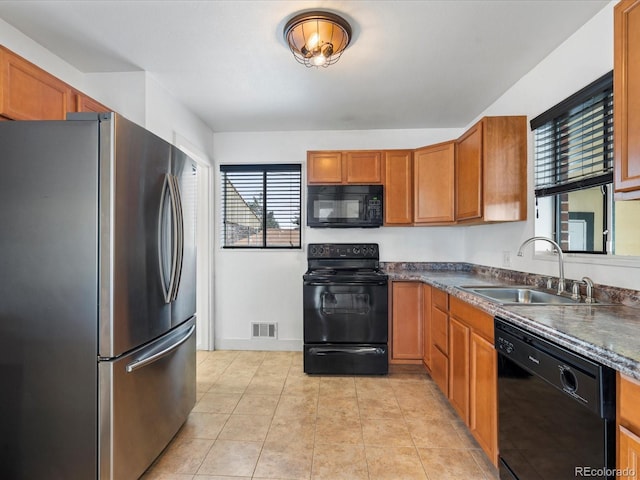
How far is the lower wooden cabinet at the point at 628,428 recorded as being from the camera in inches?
34.4

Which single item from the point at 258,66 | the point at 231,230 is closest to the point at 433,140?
the point at 258,66

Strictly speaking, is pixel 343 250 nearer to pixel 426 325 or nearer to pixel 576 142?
pixel 426 325

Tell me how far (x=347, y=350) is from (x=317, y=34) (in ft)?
8.05

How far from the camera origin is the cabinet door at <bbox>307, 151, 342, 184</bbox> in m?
3.23

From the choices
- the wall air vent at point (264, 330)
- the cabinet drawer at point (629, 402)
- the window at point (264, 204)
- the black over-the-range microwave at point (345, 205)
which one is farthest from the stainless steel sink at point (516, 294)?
the wall air vent at point (264, 330)

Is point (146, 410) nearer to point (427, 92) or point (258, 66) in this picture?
point (258, 66)

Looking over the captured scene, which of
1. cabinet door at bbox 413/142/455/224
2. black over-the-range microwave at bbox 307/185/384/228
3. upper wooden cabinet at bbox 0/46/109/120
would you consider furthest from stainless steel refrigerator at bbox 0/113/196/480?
cabinet door at bbox 413/142/455/224

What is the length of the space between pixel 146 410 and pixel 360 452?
1.22 m

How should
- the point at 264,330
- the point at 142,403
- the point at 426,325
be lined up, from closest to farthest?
the point at 142,403 → the point at 426,325 → the point at 264,330

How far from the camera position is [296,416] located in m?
2.23

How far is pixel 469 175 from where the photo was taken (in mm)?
2527

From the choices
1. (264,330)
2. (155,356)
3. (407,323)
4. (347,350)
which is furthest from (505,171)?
(264,330)

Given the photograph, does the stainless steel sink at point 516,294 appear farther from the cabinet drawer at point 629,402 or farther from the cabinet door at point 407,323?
the cabinet drawer at point 629,402

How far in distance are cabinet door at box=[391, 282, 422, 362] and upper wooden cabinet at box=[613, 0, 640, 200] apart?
183 centimetres
